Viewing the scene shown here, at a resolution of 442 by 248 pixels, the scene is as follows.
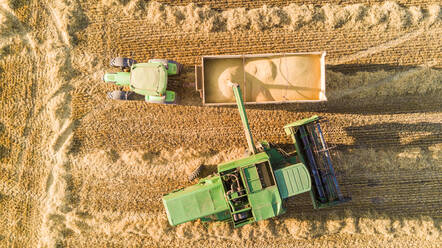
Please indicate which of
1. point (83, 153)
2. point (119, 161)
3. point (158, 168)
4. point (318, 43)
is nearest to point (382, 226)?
point (318, 43)

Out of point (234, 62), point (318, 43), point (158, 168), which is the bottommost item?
point (158, 168)

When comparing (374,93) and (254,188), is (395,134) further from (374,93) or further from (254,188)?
(254,188)

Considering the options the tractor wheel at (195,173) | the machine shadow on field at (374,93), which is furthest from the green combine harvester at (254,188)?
the machine shadow on field at (374,93)

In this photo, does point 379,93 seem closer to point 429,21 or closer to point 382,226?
point 429,21

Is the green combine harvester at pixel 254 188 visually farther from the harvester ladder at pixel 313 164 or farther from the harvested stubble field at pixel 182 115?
the harvested stubble field at pixel 182 115

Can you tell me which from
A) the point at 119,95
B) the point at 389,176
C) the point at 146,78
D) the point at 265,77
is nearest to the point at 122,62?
the point at 119,95

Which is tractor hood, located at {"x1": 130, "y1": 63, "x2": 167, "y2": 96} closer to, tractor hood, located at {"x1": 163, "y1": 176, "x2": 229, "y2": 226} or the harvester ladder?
tractor hood, located at {"x1": 163, "y1": 176, "x2": 229, "y2": 226}
